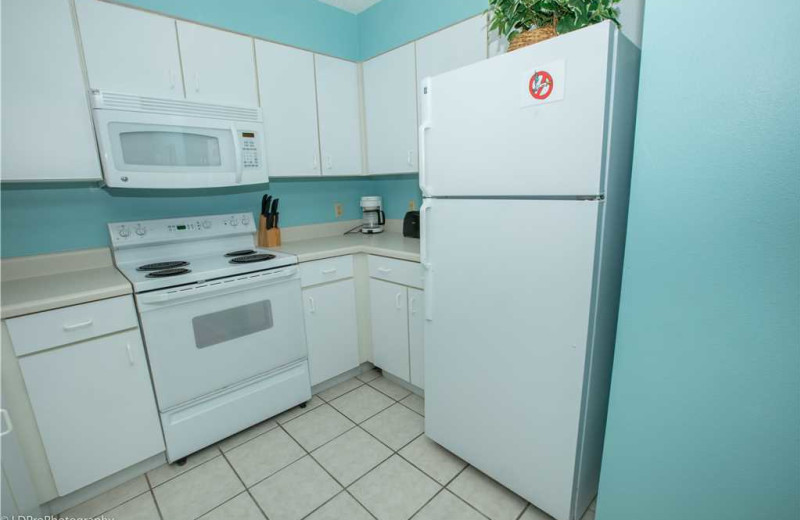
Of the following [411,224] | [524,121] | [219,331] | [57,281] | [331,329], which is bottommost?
[331,329]

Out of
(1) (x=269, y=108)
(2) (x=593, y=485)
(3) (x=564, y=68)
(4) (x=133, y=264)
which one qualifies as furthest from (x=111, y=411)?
(3) (x=564, y=68)

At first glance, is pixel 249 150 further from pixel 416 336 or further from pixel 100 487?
pixel 100 487

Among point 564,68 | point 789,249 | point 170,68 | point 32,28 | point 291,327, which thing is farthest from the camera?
point 291,327

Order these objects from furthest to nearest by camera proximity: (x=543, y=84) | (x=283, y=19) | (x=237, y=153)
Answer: (x=283, y=19) → (x=237, y=153) → (x=543, y=84)

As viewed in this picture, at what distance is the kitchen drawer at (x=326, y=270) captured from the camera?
216cm

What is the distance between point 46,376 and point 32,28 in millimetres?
1436

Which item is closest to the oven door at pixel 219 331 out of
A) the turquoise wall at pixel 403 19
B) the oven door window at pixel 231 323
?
the oven door window at pixel 231 323

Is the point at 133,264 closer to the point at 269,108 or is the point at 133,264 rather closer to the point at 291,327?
the point at 291,327

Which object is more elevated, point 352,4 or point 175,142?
point 352,4

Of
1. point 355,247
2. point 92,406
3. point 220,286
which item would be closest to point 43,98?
point 220,286

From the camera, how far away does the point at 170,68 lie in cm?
188

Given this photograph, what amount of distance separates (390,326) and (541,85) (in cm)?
163

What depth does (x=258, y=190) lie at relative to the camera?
254 cm

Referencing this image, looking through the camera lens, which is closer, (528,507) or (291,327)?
(528,507)
